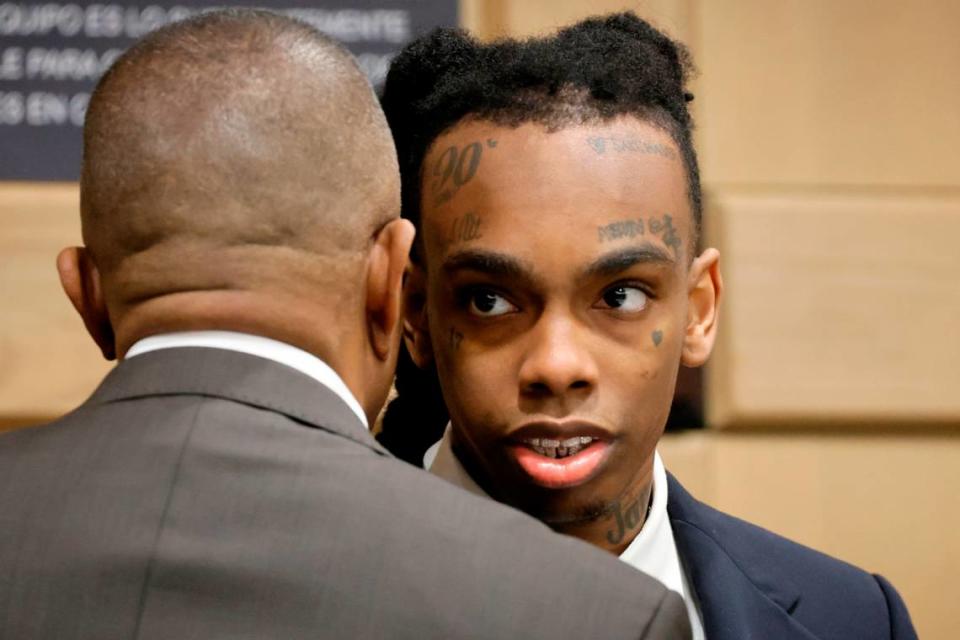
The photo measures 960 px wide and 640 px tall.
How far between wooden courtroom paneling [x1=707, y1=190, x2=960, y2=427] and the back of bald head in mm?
1204

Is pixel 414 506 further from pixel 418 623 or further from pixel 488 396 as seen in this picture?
pixel 488 396

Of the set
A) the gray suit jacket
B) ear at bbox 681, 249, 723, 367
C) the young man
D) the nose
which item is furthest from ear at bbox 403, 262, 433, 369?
the gray suit jacket

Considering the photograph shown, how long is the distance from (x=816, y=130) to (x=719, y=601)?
1090mm

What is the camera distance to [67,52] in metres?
1.92

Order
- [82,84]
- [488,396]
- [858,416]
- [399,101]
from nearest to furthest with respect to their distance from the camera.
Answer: [488,396] < [399,101] < [82,84] < [858,416]

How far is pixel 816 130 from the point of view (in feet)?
6.88

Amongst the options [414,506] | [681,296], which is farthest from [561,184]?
[414,506]

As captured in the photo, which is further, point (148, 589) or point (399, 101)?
point (399, 101)

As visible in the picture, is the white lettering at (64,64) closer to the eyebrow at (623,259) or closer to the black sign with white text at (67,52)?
the black sign with white text at (67,52)

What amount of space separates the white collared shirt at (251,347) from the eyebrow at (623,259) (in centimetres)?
27

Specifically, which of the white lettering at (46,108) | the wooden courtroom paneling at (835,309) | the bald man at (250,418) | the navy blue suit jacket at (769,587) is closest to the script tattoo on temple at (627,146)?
the bald man at (250,418)

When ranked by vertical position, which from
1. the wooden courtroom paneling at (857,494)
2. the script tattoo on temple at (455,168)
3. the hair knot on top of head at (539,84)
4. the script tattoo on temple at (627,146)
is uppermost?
the hair knot on top of head at (539,84)

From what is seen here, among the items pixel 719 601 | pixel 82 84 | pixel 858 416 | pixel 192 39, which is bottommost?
pixel 858 416

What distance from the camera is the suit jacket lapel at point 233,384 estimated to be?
2.79 feet
